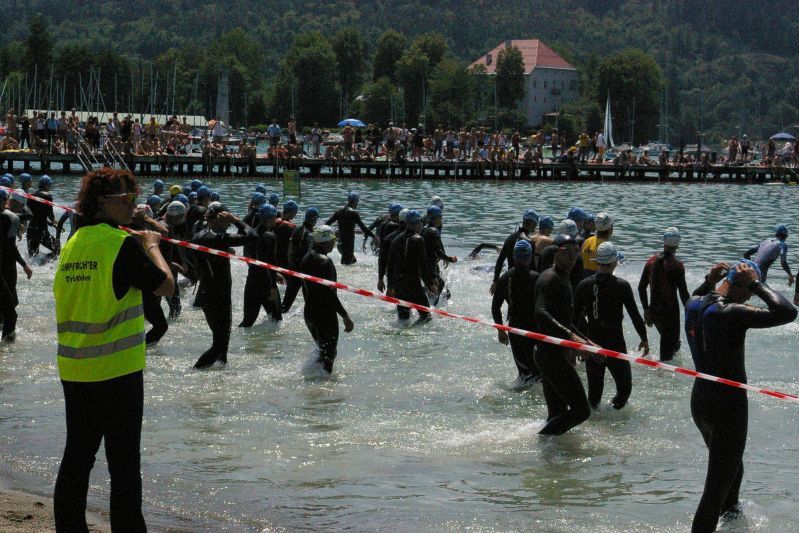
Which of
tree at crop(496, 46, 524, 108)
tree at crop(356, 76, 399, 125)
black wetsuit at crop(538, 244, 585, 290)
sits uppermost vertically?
tree at crop(496, 46, 524, 108)

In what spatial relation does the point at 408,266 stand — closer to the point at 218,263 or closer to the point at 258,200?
the point at 258,200

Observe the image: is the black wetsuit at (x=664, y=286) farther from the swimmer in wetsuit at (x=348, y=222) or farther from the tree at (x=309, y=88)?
the tree at (x=309, y=88)

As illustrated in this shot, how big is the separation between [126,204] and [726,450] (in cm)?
360

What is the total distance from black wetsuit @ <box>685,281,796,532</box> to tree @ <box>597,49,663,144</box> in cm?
16034

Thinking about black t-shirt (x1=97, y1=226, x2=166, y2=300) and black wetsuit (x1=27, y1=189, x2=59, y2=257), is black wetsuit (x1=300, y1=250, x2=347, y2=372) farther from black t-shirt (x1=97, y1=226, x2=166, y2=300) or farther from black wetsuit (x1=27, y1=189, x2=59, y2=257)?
black wetsuit (x1=27, y1=189, x2=59, y2=257)

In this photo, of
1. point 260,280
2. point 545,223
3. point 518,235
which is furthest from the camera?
point 260,280

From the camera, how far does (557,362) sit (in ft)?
30.0

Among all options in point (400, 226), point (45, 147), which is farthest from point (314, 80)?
point (400, 226)

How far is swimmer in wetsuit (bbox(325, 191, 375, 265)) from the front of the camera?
20.4 m

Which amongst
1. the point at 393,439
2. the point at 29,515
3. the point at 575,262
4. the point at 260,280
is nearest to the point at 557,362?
the point at 393,439

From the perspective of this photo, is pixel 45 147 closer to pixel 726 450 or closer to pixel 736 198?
pixel 736 198

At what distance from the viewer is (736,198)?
48.9 m

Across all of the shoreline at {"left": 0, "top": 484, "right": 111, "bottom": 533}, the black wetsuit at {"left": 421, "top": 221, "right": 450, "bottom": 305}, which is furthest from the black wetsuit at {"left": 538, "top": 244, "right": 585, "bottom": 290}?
the shoreline at {"left": 0, "top": 484, "right": 111, "bottom": 533}

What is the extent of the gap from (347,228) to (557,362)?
40.1 feet
